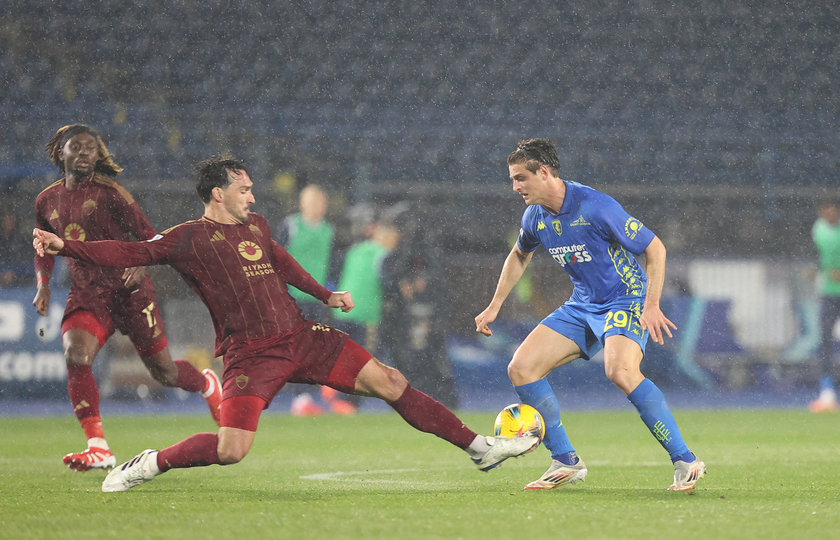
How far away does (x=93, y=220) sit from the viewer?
566cm

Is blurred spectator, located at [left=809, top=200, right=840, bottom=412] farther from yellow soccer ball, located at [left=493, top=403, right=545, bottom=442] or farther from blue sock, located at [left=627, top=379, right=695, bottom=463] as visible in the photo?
yellow soccer ball, located at [left=493, top=403, right=545, bottom=442]

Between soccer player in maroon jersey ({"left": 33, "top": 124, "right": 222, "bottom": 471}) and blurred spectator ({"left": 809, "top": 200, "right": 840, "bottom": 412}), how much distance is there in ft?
24.1

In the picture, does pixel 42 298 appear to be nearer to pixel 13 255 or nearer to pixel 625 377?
pixel 625 377

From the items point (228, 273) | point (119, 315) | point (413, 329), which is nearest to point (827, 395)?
point (413, 329)

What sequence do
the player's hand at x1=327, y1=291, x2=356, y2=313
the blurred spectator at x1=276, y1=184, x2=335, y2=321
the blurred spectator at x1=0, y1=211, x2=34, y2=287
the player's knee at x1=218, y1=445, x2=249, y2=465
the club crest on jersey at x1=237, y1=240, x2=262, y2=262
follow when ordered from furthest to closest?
the blurred spectator at x1=0, y1=211, x2=34, y2=287
the blurred spectator at x1=276, y1=184, x2=335, y2=321
the player's hand at x1=327, y1=291, x2=356, y2=313
the club crest on jersey at x1=237, y1=240, x2=262, y2=262
the player's knee at x1=218, y1=445, x2=249, y2=465

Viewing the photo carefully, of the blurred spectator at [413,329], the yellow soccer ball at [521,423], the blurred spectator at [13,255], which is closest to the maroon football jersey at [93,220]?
the yellow soccer ball at [521,423]

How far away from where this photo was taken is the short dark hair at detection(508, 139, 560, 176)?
468cm

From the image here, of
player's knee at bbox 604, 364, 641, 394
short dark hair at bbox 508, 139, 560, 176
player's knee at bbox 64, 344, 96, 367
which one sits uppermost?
short dark hair at bbox 508, 139, 560, 176

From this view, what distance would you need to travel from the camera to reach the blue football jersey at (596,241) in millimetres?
4602

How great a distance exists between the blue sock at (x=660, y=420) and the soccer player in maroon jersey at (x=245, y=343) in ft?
1.67

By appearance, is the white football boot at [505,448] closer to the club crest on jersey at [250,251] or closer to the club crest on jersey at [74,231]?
the club crest on jersey at [250,251]

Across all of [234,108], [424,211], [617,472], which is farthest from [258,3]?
[617,472]

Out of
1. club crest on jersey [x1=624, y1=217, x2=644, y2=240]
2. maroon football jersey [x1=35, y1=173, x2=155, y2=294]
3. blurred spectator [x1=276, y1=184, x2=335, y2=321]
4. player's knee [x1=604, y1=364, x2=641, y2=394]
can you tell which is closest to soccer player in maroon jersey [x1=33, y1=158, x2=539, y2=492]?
player's knee [x1=604, y1=364, x2=641, y2=394]

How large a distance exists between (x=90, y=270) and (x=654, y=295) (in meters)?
3.12
